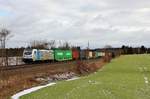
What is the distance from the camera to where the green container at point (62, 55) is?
78.6 metres

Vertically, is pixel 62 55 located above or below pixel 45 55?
below

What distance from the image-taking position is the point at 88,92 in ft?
71.9

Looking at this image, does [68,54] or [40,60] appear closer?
[40,60]

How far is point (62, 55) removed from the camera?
82375 mm

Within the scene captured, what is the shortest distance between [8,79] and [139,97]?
36.8 feet

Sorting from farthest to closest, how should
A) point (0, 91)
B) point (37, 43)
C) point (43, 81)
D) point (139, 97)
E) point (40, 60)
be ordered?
point (37, 43), point (40, 60), point (43, 81), point (0, 91), point (139, 97)

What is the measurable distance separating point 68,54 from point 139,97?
225 ft

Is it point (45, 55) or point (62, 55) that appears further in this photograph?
point (62, 55)

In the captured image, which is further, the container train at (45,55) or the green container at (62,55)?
the green container at (62,55)

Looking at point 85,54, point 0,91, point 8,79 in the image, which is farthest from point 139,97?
point 85,54

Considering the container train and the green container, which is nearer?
the container train

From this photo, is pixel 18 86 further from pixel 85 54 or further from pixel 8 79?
pixel 85 54

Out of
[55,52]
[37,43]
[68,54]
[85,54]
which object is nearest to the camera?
[55,52]

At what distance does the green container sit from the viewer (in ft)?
258
